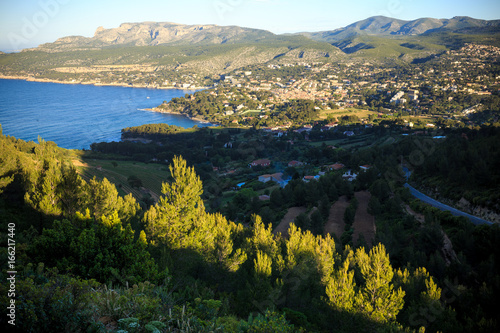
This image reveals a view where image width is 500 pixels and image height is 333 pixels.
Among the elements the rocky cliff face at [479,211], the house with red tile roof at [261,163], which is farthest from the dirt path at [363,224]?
the house with red tile roof at [261,163]

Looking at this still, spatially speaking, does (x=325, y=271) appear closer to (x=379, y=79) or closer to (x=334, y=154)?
(x=334, y=154)

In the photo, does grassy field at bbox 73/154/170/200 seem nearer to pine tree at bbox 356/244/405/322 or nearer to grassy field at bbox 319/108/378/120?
pine tree at bbox 356/244/405/322

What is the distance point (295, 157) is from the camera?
199ft

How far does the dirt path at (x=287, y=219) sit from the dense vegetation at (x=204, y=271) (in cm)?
549

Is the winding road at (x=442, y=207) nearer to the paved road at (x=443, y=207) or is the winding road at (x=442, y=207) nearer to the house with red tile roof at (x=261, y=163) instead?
the paved road at (x=443, y=207)

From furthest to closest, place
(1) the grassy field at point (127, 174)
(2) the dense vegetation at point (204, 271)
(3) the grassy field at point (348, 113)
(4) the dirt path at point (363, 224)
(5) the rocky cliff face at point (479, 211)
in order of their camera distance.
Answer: (3) the grassy field at point (348, 113)
(1) the grassy field at point (127, 174)
(4) the dirt path at point (363, 224)
(5) the rocky cliff face at point (479, 211)
(2) the dense vegetation at point (204, 271)

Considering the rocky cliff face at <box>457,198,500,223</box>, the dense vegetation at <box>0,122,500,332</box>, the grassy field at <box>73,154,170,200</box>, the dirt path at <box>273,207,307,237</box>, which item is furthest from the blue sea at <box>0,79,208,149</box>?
the rocky cliff face at <box>457,198,500,223</box>

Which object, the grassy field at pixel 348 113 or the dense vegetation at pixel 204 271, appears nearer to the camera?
the dense vegetation at pixel 204 271

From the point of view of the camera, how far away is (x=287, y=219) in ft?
90.9

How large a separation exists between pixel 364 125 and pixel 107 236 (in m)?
76.0

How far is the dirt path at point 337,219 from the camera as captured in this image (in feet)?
77.3

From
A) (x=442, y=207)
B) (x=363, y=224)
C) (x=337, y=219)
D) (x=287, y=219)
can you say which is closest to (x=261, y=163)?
(x=287, y=219)

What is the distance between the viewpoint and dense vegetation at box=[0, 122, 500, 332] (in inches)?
237

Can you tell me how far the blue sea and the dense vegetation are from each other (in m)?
60.8
